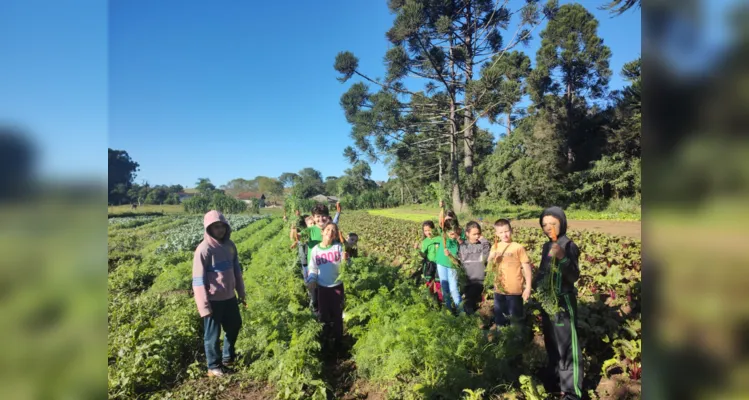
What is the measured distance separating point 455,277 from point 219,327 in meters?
2.71

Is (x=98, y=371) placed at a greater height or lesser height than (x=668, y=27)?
lesser

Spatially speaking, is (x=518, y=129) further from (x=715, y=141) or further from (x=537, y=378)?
(x=715, y=141)

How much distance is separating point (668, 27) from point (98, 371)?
4.12 feet

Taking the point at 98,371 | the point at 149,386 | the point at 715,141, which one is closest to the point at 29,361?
the point at 98,371

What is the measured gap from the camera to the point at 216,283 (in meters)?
2.80

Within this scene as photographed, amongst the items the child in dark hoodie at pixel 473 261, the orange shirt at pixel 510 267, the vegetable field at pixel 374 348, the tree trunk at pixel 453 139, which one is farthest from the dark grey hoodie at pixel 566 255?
the child in dark hoodie at pixel 473 261

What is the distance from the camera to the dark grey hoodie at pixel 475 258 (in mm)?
4191

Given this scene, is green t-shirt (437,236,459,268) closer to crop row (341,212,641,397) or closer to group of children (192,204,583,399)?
group of children (192,204,583,399)

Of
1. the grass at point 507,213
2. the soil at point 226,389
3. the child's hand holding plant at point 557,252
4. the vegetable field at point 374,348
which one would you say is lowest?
the soil at point 226,389

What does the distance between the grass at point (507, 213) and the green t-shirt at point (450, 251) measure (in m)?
0.35

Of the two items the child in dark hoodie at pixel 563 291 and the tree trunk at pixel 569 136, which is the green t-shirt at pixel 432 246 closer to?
the child in dark hoodie at pixel 563 291

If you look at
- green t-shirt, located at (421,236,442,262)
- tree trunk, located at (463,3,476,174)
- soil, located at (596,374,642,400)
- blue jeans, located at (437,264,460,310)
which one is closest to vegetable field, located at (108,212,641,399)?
soil, located at (596,374,642,400)

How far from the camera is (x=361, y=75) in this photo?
348cm

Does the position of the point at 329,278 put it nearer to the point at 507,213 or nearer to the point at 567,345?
the point at 507,213
